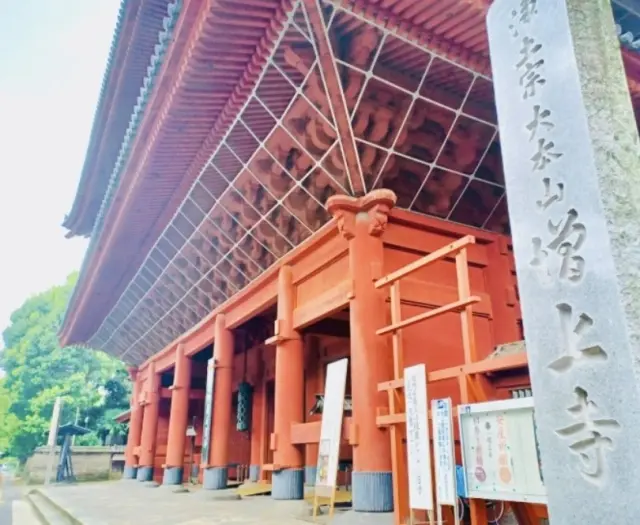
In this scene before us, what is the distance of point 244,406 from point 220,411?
2.41m

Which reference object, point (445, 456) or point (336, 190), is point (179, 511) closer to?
point (445, 456)

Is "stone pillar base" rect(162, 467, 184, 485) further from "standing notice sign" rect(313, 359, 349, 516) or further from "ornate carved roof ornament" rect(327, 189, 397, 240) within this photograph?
"ornate carved roof ornament" rect(327, 189, 397, 240)

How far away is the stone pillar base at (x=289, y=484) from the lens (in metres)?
6.98

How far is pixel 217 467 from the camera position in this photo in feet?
31.4

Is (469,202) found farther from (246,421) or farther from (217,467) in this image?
(246,421)

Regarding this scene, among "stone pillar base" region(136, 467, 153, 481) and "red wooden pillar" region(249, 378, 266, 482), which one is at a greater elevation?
"red wooden pillar" region(249, 378, 266, 482)

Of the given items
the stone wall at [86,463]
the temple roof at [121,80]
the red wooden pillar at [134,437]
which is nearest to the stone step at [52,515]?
the red wooden pillar at [134,437]

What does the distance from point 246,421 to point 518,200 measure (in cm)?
1077

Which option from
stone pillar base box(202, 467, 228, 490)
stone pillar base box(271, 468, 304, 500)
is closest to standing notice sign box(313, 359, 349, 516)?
stone pillar base box(271, 468, 304, 500)

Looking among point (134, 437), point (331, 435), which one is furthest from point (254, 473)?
point (331, 435)

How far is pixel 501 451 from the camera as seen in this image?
11.4 feet

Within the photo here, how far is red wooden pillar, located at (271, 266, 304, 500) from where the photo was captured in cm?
699

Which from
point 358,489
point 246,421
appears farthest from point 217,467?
point 358,489

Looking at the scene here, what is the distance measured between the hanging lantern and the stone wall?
544 inches
